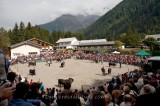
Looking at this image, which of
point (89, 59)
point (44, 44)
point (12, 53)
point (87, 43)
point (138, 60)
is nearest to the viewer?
point (138, 60)

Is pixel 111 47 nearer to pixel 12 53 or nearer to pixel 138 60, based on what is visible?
pixel 12 53

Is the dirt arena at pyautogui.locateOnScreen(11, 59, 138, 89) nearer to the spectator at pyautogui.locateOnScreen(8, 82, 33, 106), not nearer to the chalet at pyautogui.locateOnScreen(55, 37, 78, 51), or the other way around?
the spectator at pyautogui.locateOnScreen(8, 82, 33, 106)

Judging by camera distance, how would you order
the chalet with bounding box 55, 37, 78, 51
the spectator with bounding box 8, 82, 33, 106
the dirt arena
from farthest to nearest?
the chalet with bounding box 55, 37, 78, 51, the dirt arena, the spectator with bounding box 8, 82, 33, 106

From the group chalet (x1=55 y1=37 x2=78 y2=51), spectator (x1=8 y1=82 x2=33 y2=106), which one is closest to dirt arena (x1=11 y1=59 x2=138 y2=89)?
spectator (x1=8 y1=82 x2=33 y2=106)

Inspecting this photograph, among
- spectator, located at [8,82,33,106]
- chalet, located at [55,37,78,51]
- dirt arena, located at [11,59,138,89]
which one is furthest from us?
chalet, located at [55,37,78,51]

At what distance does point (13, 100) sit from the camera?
354cm

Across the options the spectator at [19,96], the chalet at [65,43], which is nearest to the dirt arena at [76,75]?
the spectator at [19,96]

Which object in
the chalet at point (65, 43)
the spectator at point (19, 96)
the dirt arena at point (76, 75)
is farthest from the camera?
the chalet at point (65, 43)

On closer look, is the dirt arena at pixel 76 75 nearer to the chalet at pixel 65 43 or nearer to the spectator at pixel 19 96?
the spectator at pixel 19 96

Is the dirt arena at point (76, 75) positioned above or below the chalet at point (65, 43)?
below

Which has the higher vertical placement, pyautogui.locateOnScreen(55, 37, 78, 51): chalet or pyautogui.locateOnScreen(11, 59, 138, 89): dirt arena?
pyautogui.locateOnScreen(55, 37, 78, 51): chalet

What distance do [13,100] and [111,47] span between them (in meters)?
91.3

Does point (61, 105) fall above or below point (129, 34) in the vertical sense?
below

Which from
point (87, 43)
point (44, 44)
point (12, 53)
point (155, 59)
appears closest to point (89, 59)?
point (12, 53)
